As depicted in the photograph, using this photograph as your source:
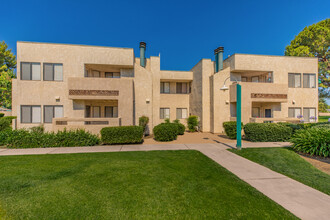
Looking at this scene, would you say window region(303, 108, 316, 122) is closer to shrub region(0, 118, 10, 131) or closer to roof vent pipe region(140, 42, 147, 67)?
roof vent pipe region(140, 42, 147, 67)

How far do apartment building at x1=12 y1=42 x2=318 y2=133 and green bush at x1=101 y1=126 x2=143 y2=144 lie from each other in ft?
4.64

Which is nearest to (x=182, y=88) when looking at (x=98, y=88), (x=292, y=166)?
(x=98, y=88)

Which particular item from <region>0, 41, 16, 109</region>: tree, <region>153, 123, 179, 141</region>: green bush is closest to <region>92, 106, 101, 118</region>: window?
<region>153, 123, 179, 141</region>: green bush

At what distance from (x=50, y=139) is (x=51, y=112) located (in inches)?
177

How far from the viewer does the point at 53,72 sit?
39.7ft

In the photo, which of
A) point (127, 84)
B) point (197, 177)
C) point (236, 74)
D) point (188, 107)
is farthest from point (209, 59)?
point (197, 177)

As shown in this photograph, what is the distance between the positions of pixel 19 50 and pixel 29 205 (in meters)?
14.5

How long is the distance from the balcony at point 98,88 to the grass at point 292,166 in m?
9.29

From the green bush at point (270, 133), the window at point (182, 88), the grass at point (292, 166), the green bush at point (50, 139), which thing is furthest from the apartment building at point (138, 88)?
the grass at point (292, 166)

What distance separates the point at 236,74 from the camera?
15.2 meters

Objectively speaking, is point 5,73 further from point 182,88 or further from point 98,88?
point 182,88

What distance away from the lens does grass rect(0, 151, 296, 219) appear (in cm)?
282

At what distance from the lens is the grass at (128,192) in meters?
2.82

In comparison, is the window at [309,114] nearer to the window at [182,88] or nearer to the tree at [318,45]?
the tree at [318,45]
